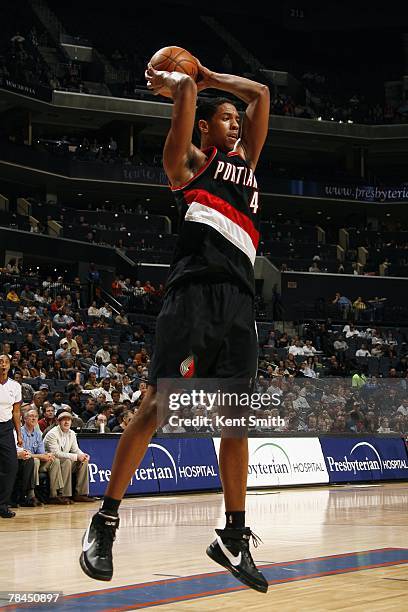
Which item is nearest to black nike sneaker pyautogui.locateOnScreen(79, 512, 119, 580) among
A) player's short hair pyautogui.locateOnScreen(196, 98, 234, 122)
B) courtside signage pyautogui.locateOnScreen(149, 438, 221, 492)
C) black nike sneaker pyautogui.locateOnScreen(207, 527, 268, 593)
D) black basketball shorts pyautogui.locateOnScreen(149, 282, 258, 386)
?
black nike sneaker pyautogui.locateOnScreen(207, 527, 268, 593)

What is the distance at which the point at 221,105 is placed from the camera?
4.80 m

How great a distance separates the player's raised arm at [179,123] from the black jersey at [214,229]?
8 centimetres

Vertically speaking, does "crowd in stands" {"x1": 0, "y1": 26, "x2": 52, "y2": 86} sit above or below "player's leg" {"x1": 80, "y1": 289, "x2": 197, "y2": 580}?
above

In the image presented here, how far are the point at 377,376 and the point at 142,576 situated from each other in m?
21.5

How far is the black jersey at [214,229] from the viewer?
4.60 m

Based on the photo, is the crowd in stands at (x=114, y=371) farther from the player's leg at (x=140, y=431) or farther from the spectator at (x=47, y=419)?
the player's leg at (x=140, y=431)

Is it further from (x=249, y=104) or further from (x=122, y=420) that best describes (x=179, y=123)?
(x=122, y=420)

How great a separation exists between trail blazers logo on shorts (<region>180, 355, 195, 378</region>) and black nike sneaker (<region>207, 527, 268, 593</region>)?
0.80 meters

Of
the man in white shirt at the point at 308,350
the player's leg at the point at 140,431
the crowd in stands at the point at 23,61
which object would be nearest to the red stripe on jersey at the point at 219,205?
the player's leg at the point at 140,431

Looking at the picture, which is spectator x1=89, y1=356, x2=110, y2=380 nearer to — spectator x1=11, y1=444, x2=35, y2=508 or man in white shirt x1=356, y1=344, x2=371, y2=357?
spectator x1=11, y1=444, x2=35, y2=508

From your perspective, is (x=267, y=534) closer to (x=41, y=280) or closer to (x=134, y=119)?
(x=41, y=280)

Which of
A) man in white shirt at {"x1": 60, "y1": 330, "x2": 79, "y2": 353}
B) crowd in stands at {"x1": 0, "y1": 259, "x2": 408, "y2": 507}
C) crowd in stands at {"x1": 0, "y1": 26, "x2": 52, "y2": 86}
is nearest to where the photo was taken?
crowd in stands at {"x1": 0, "y1": 259, "x2": 408, "y2": 507}

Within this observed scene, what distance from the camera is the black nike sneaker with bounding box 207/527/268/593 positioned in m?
4.60

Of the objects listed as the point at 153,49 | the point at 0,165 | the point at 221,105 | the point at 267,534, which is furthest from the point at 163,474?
the point at 153,49
